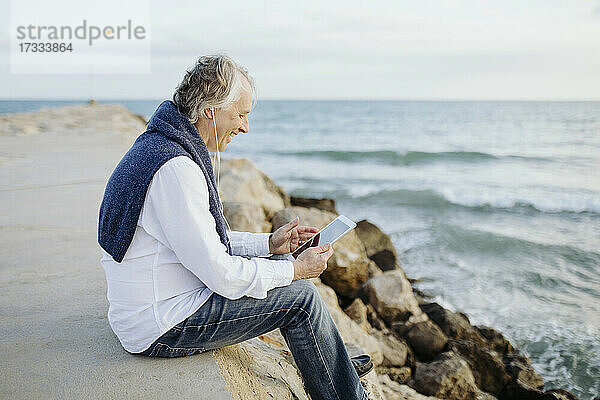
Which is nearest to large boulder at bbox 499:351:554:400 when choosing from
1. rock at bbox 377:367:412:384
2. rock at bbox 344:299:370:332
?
rock at bbox 377:367:412:384

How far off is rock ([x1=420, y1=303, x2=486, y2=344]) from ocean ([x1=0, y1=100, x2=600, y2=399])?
2.08 ft

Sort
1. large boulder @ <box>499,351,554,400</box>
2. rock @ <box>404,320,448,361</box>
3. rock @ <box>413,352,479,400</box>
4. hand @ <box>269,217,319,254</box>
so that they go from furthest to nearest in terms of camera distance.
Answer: rock @ <box>404,320,448,361</box> < large boulder @ <box>499,351,554,400</box> < rock @ <box>413,352,479,400</box> < hand @ <box>269,217,319,254</box>

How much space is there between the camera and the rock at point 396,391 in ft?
12.3

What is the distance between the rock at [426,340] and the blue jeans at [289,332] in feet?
8.52

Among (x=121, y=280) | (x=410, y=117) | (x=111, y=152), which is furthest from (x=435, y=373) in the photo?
(x=410, y=117)

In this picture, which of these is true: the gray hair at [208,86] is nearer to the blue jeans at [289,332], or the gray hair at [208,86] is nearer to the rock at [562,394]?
the blue jeans at [289,332]

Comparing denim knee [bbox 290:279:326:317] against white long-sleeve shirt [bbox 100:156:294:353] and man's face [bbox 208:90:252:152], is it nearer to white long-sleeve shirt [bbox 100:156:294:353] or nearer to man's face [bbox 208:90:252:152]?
white long-sleeve shirt [bbox 100:156:294:353]

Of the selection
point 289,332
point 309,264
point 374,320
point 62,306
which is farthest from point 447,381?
point 62,306

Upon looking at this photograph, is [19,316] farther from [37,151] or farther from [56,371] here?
[37,151]

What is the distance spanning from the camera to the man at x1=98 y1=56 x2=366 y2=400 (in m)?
2.15

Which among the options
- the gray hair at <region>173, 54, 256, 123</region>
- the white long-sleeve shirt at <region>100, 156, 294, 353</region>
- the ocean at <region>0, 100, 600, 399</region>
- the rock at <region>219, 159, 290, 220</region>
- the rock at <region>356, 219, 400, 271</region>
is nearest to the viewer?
the white long-sleeve shirt at <region>100, 156, 294, 353</region>

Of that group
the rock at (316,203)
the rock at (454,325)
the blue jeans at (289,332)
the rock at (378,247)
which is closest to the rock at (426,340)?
the rock at (454,325)

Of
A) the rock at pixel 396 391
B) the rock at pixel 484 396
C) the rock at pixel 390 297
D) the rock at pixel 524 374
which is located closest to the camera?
the rock at pixel 396 391

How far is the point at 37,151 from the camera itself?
888 centimetres
